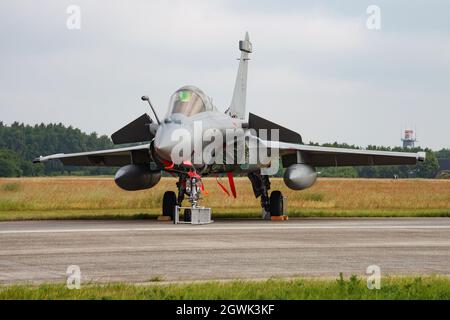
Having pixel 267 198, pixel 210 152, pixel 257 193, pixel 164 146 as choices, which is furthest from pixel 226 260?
pixel 257 193

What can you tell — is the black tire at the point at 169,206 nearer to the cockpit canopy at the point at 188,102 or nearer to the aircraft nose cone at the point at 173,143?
the cockpit canopy at the point at 188,102

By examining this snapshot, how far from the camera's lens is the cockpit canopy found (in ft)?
77.4

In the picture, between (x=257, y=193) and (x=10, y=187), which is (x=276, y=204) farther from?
(x=10, y=187)

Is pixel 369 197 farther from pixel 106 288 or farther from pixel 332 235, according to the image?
pixel 106 288

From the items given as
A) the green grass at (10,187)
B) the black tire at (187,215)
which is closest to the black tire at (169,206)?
the black tire at (187,215)

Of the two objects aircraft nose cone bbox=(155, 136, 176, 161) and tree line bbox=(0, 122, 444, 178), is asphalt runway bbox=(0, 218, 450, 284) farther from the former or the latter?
tree line bbox=(0, 122, 444, 178)

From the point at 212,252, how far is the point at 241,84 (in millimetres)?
17567

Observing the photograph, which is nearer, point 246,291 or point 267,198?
point 246,291

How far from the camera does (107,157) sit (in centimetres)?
3038

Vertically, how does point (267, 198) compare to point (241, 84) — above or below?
below

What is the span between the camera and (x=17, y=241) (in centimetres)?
1716

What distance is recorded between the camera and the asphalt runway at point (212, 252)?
40.1 ft

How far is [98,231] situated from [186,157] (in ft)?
11.6

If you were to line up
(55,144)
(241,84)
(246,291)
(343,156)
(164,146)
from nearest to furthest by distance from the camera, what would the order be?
(246,291) < (164,146) < (343,156) < (241,84) < (55,144)
